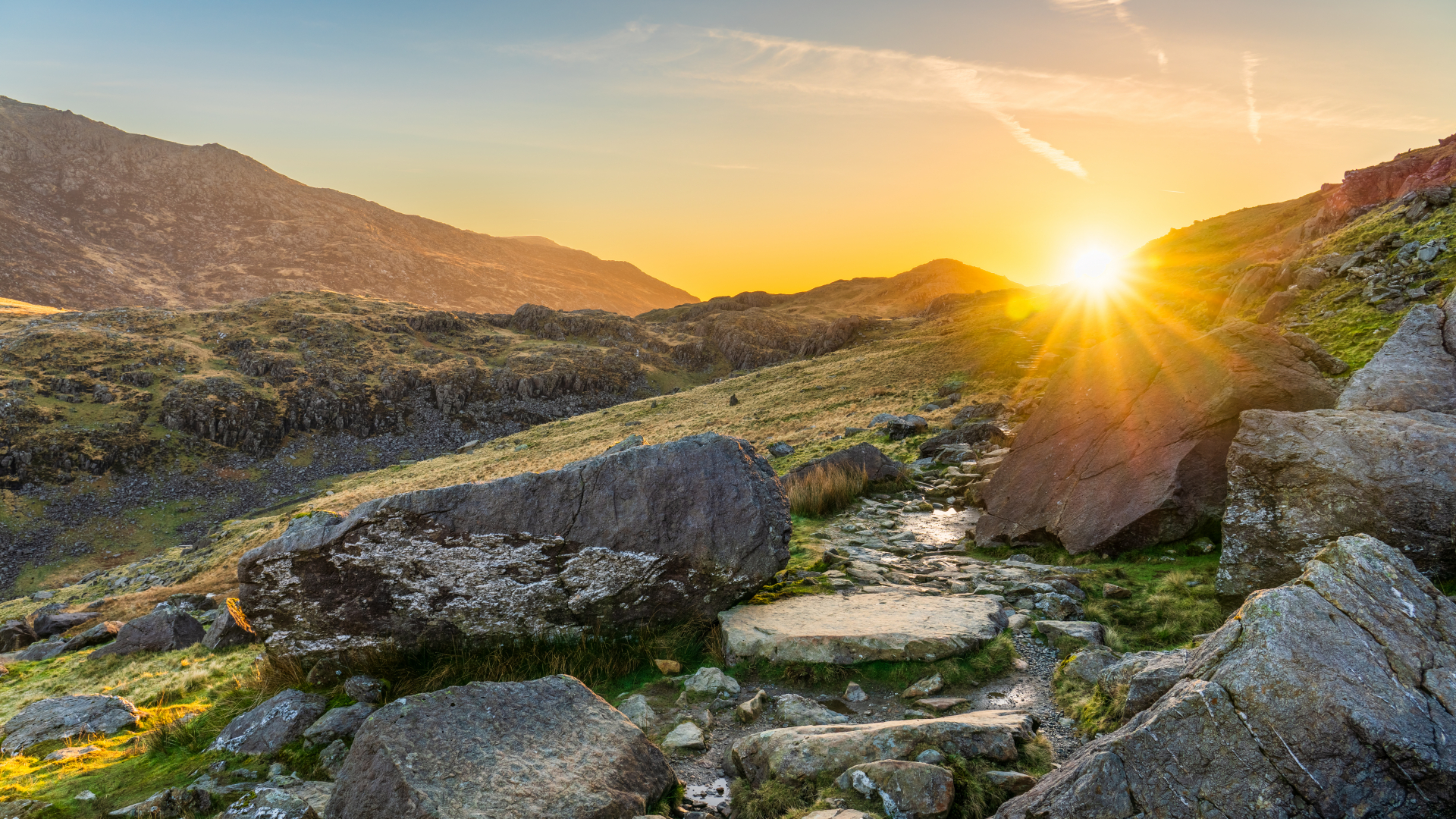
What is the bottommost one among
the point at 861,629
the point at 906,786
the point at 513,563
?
the point at 861,629

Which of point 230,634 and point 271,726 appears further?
point 230,634

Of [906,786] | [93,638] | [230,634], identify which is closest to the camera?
[906,786]

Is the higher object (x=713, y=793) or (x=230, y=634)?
(x=713, y=793)

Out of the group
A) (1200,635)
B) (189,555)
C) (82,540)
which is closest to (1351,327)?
(1200,635)

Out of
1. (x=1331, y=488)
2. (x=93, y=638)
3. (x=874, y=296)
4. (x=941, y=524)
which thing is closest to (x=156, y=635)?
(x=93, y=638)

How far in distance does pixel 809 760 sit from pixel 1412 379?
9.85 m

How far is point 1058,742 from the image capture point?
17.1 ft

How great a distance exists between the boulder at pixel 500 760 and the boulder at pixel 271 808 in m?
0.73

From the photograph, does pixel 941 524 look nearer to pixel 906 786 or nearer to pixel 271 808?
pixel 906 786

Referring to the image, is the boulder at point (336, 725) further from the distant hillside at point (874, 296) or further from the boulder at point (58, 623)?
the distant hillside at point (874, 296)

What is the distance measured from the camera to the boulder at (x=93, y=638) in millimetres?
16562

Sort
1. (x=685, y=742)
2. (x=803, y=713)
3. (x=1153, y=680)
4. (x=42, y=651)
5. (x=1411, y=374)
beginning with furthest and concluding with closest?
(x=42, y=651)
(x=1411, y=374)
(x=803, y=713)
(x=685, y=742)
(x=1153, y=680)

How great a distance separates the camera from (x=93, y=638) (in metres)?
16.9

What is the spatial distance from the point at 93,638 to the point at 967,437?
25.9 metres
